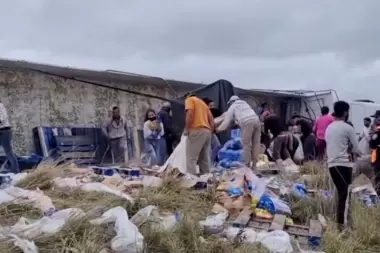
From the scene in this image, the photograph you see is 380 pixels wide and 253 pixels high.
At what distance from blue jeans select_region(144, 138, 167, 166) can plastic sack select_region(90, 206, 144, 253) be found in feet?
22.1

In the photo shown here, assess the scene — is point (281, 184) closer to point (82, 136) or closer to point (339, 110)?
point (339, 110)

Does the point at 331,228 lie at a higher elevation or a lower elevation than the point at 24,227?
lower

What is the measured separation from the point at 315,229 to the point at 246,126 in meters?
3.64

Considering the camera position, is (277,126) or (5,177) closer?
(5,177)

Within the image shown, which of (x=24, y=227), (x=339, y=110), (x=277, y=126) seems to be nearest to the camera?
(x=24, y=227)

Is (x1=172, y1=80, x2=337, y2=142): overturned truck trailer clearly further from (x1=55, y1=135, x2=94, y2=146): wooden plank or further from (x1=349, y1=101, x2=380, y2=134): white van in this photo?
(x1=55, y1=135, x2=94, y2=146): wooden plank

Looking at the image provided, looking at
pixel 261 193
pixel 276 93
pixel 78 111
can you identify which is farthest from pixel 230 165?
pixel 276 93

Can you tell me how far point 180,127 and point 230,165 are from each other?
9.23ft

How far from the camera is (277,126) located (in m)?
11.0

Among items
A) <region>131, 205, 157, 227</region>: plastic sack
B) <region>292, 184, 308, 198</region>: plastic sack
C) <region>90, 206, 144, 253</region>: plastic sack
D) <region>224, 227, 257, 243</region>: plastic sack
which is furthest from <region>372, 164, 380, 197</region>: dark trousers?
<region>90, 206, 144, 253</region>: plastic sack

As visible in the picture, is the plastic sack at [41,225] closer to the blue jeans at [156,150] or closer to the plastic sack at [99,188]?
the plastic sack at [99,188]

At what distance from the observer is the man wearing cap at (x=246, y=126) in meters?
9.05

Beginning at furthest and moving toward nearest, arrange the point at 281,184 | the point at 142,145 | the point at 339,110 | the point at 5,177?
1. the point at 142,145
2. the point at 281,184
3. the point at 5,177
4. the point at 339,110

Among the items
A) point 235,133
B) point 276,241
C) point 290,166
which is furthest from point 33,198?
point 235,133
